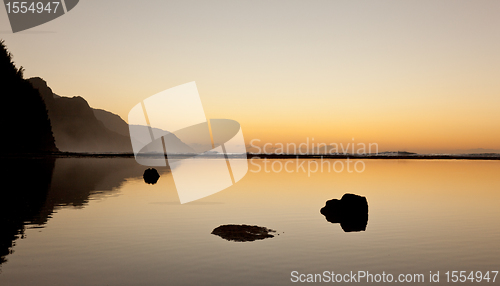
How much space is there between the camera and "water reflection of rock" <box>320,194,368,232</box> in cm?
2260

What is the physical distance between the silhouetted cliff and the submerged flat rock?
129423mm

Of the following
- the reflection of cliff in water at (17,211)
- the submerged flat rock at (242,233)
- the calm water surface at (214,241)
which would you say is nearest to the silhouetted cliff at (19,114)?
the reflection of cliff in water at (17,211)

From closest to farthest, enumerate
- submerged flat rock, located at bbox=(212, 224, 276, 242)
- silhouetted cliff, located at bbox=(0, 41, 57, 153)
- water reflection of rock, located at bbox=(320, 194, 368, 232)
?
1. submerged flat rock, located at bbox=(212, 224, 276, 242)
2. water reflection of rock, located at bbox=(320, 194, 368, 232)
3. silhouetted cliff, located at bbox=(0, 41, 57, 153)

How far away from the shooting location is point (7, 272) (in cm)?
1206

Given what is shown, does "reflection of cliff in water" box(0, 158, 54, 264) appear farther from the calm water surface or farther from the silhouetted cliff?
the silhouetted cliff

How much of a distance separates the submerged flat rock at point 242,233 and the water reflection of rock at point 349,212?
17.3 feet

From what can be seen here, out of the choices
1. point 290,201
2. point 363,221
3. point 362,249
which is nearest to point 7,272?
point 362,249

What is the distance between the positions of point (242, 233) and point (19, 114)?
140 m

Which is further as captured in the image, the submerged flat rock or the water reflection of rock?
the water reflection of rock

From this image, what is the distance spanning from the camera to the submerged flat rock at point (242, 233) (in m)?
18.1

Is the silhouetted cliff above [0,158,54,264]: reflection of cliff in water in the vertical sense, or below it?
above

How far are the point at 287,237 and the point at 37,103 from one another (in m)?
156

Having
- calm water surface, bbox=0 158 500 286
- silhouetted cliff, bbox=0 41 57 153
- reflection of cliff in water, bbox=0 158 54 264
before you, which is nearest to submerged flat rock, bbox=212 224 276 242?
calm water surface, bbox=0 158 500 286

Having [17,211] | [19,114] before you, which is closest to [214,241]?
[17,211]
